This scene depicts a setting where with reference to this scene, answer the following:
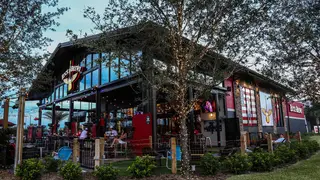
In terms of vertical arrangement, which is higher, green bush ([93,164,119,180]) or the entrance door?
the entrance door

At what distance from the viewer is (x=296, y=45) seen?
7922 mm

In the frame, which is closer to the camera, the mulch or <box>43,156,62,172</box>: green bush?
the mulch

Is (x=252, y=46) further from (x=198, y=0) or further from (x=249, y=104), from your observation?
(x=249, y=104)

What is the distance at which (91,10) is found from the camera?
6645 millimetres

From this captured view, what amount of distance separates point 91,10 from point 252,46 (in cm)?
436

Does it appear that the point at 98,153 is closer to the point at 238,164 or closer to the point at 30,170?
the point at 30,170

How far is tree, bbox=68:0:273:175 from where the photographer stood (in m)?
6.54

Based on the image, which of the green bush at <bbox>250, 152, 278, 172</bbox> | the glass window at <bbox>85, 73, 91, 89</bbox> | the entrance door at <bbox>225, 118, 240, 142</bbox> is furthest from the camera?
the glass window at <bbox>85, 73, 91, 89</bbox>

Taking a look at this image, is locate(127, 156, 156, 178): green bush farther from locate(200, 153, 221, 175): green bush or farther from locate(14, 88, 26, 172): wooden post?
locate(14, 88, 26, 172): wooden post

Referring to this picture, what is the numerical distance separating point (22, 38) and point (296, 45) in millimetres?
8566

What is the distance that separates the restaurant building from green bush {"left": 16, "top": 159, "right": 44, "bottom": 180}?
5313 mm

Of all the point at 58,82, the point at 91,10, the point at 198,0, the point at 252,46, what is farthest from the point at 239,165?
the point at 58,82

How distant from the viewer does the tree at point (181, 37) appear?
6.54 m

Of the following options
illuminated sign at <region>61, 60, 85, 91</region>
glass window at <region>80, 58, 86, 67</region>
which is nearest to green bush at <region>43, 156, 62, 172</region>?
illuminated sign at <region>61, 60, 85, 91</region>
